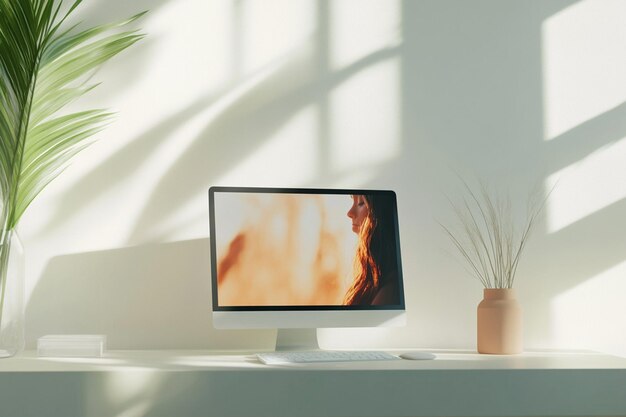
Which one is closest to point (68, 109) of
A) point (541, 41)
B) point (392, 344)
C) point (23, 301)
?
point (23, 301)

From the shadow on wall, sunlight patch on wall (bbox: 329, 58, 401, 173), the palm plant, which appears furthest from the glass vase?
sunlight patch on wall (bbox: 329, 58, 401, 173)

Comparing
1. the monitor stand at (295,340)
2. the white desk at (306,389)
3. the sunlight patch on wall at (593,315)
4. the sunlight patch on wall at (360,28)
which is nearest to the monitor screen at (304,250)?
the monitor stand at (295,340)

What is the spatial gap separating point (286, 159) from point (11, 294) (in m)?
1.02

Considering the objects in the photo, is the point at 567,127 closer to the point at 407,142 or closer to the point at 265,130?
the point at 407,142

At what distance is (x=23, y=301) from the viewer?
2525 millimetres

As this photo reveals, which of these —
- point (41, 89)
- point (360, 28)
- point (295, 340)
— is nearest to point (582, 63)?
point (360, 28)

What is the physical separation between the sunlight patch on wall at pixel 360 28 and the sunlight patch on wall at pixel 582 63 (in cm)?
58

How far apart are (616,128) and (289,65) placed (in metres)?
1.24

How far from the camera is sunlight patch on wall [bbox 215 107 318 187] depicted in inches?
111

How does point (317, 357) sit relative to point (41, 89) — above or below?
below

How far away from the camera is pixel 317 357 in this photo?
2.29m

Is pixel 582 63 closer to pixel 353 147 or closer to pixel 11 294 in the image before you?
pixel 353 147

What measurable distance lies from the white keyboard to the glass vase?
0.76 m

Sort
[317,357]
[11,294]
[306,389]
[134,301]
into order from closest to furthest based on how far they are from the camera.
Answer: [306,389] → [317,357] → [11,294] → [134,301]
